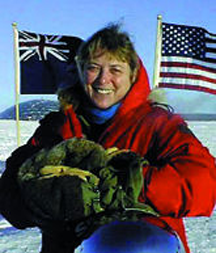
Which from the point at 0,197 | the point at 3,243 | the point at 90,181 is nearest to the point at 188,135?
the point at 90,181

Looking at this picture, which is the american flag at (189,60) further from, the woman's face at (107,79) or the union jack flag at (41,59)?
the woman's face at (107,79)

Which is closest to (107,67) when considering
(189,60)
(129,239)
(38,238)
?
(129,239)

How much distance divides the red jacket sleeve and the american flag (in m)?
6.94

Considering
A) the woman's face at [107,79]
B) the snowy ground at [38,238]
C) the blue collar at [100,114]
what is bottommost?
the snowy ground at [38,238]

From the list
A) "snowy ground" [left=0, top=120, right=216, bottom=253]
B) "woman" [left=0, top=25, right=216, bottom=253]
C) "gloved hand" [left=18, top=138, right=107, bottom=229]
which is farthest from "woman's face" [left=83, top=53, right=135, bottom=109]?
"snowy ground" [left=0, top=120, right=216, bottom=253]

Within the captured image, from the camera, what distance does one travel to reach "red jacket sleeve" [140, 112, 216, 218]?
3.97ft

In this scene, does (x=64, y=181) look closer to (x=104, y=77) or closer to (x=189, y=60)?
(x=104, y=77)

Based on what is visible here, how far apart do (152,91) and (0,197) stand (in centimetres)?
60

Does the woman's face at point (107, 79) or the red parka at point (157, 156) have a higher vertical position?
the woman's face at point (107, 79)

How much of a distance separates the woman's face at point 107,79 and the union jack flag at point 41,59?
6.71 m

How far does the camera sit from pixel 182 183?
1211mm

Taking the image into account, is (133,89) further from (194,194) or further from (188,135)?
(194,194)

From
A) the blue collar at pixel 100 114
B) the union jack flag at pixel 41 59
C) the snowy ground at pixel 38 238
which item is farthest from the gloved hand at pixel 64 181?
the union jack flag at pixel 41 59

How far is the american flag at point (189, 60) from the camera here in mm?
8164
